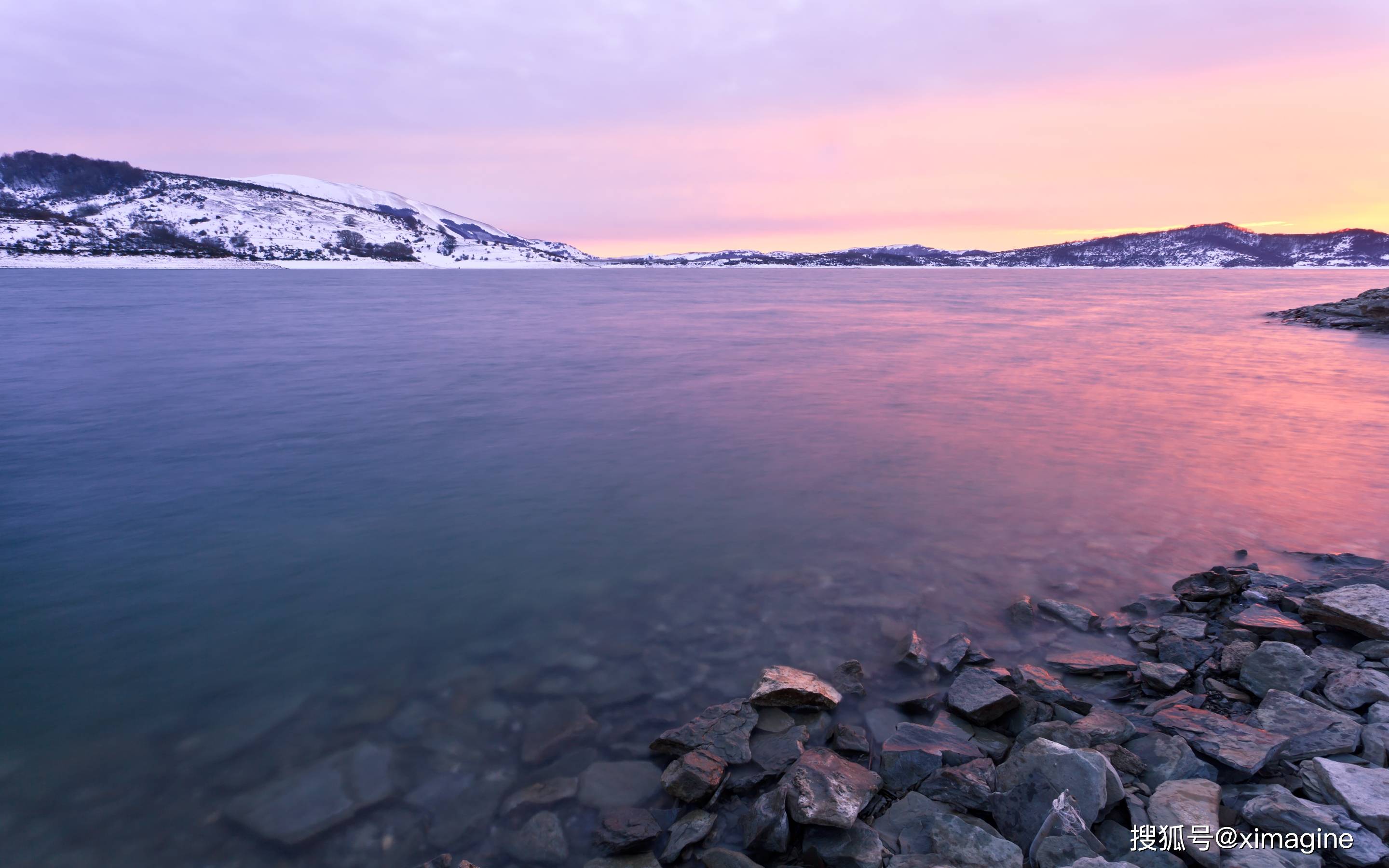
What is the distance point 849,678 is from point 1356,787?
9.48ft

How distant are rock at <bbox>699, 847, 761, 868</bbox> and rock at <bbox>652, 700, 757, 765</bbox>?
0.71 metres

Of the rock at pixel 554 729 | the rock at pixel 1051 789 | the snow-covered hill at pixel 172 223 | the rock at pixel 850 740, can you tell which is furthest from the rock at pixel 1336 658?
the snow-covered hill at pixel 172 223

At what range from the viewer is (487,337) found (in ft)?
101

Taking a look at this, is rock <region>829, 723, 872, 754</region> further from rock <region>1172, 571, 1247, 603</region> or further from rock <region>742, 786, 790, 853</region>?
rock <region>1172, 571, 1247, 603</region>

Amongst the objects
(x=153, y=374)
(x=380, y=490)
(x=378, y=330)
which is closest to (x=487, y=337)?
(x=378, y=330)

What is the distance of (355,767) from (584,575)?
9.73 feet

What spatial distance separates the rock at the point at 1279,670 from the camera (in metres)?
4.89

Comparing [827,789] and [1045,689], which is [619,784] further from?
[1045,689]

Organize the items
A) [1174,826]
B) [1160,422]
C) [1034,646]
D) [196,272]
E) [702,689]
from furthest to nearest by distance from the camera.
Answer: [196,272]
[1160,422]
[1034,646]
[702,689]
[1174,826]

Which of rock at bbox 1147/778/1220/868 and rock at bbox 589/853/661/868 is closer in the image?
rock at bbox 1147/778/1220/868

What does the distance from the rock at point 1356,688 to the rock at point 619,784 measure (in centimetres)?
468

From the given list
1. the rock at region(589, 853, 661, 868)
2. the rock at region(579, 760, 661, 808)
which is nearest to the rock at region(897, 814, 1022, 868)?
the rock at region(589, 853, 661, 868)

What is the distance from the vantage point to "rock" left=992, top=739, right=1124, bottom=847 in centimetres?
367

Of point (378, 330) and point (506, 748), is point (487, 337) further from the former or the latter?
point (506, 748)
